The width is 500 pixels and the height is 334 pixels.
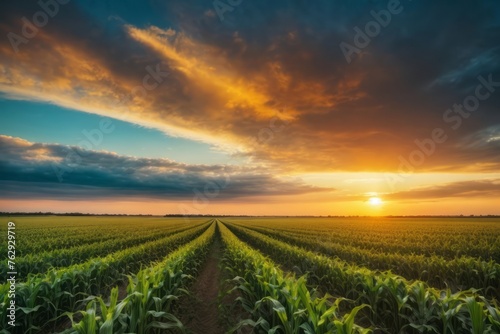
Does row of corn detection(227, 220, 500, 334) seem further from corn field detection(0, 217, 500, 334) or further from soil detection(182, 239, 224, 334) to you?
soil detection(182, 239, 224, 334)

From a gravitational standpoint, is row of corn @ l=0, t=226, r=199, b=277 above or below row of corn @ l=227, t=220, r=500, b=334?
below

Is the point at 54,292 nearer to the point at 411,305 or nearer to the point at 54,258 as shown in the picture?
the point at 411,305

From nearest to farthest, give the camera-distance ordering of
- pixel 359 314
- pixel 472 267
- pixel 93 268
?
pixel 359 314
pixel 93 268
pixel 472 267

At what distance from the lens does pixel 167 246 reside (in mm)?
24047

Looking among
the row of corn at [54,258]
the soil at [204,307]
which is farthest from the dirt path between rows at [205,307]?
the row of corn at [54,258]

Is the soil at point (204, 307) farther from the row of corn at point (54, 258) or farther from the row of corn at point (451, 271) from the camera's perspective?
the row of corn at point (451, 271)

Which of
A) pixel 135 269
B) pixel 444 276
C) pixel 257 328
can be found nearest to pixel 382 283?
pixel 257 328

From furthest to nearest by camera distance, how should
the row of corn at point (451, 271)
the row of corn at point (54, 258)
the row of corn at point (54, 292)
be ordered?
1. the row of corn at point (54, 258)
2. the row of corn at point (451, 271)
3. the row of corn at point (54, 292)

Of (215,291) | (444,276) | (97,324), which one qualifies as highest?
(97,324)

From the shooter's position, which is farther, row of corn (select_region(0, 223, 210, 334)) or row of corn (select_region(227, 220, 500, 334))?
row of corn (select_region(0, 223, 210, 334))

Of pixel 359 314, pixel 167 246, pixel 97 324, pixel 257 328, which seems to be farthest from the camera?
pixel 167 246

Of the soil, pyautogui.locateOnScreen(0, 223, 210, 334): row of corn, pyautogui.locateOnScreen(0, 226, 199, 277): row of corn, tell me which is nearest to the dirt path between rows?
the soil

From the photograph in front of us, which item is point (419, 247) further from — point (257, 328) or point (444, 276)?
point (257, 328)

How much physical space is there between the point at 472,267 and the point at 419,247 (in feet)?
35.2
